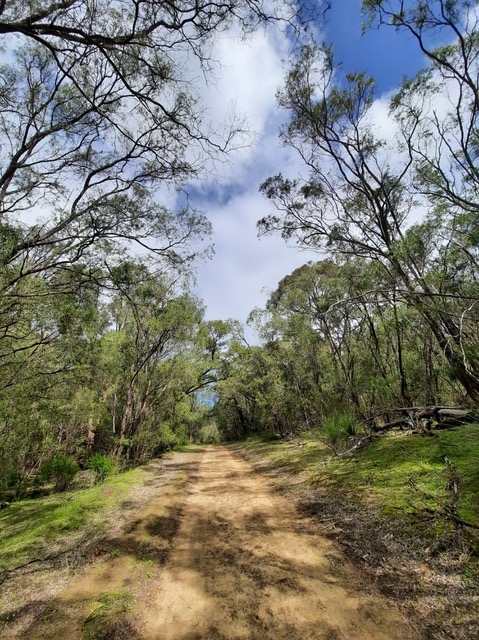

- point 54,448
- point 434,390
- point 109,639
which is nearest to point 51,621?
point 109,639

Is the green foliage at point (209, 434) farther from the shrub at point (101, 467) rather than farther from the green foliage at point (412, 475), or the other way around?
the green foliage at point (412, 475)

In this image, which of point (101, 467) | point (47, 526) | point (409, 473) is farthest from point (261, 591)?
point (101, 467)

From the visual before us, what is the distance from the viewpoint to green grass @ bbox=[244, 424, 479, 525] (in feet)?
12.7

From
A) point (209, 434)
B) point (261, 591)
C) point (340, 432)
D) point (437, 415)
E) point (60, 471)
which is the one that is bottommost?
point (209, 434)

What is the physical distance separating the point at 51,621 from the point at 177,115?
7.55 meters

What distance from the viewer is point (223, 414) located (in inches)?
1612

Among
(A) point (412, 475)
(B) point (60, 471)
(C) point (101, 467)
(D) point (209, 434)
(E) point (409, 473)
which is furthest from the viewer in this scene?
(D) point (209, 434)

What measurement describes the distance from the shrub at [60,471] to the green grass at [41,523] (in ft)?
5.77

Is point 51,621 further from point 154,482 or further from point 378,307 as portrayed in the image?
point 378,307

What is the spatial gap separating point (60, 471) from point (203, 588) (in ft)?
31.6

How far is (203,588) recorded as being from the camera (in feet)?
10.1

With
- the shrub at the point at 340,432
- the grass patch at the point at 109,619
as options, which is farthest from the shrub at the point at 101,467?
the grass patch at the point at 109,619

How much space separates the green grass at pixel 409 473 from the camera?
388 centimetres

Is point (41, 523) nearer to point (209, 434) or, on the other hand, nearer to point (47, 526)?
point (47, 526)
